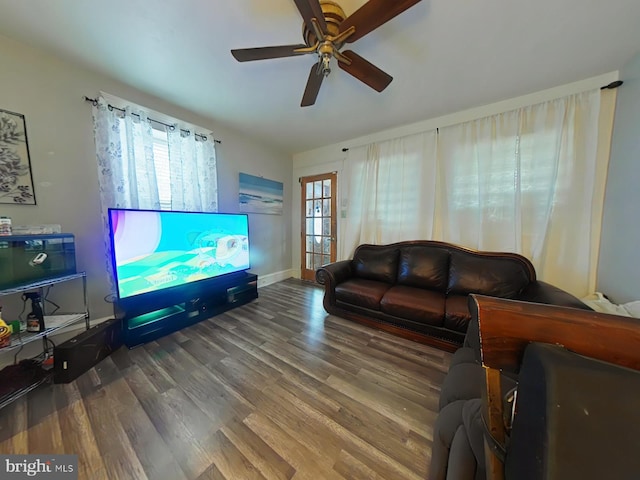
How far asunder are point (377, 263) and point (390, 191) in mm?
1043

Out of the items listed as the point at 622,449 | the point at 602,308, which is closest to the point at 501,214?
the point at 602,308

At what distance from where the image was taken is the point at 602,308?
1598 millimetres

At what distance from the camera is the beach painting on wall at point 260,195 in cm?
316

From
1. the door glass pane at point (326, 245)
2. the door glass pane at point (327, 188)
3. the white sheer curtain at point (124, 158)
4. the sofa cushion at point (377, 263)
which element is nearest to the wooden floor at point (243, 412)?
the sofa cushion at point (377, 263)

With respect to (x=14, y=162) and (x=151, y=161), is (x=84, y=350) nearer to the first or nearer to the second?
(x=14, y=162)

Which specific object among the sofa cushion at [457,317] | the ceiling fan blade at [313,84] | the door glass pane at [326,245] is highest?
the ceiling fan blade at [313,84]

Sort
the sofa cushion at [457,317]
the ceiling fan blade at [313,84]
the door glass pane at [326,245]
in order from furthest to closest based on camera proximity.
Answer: the door glass pane at [326,245]
the sofa cushion at [457,317]
the ceiling fan blade at [313,84]

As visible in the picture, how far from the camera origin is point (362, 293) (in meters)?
2.25

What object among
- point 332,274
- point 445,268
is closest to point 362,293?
point 332,274

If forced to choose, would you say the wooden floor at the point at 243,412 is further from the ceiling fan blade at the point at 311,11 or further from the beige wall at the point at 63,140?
the ceiling fan blade at the point at 311,11

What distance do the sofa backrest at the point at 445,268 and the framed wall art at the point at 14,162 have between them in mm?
3112

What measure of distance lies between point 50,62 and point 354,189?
3.21 m

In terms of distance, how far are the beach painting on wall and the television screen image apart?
20.9 inches

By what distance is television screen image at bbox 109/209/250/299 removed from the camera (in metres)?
1.78
